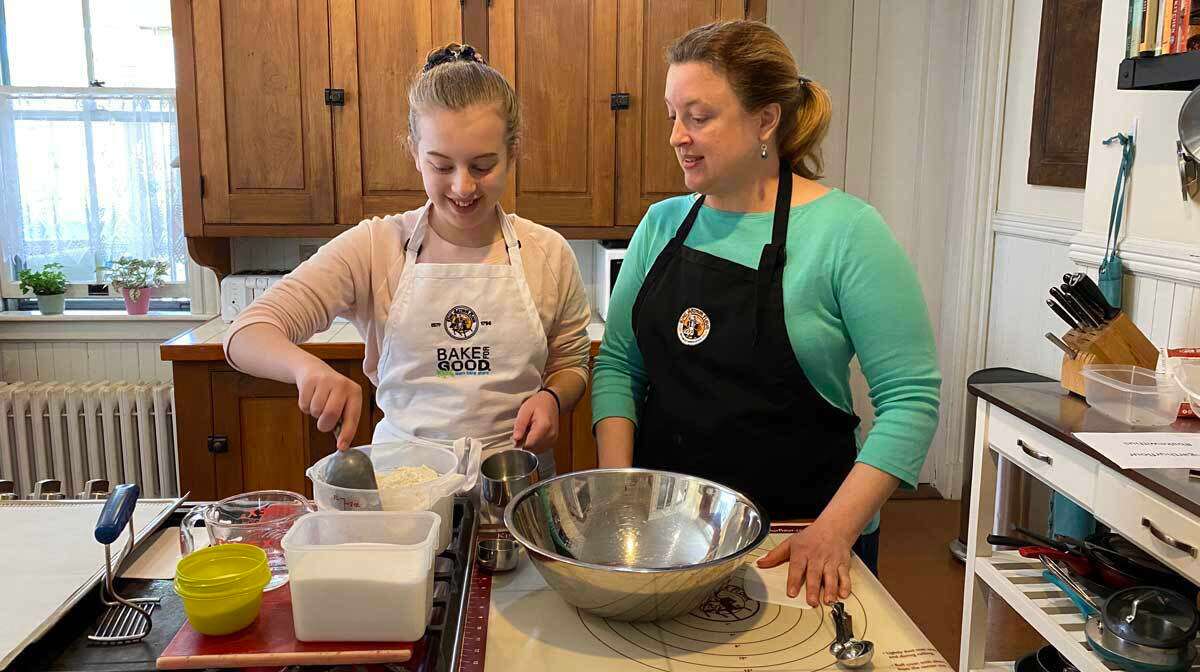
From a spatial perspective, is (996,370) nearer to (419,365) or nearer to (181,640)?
(419,365)

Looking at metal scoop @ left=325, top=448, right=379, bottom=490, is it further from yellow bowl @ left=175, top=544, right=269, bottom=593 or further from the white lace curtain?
the white lace curtain

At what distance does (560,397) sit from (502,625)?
57 cm

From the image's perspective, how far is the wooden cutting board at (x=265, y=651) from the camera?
0.85 meters

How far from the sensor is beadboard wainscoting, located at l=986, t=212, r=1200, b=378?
1992 millimetres

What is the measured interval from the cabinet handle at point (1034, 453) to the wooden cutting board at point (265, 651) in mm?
1388

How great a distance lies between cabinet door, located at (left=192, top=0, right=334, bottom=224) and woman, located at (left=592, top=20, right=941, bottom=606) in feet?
5.75

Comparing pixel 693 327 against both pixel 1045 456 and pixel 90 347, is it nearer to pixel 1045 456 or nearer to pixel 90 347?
pixel 1045 456

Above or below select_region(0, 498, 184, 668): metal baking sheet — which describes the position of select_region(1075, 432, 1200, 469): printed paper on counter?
above

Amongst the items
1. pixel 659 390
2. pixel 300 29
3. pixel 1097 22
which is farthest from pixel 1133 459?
pixel 300 29

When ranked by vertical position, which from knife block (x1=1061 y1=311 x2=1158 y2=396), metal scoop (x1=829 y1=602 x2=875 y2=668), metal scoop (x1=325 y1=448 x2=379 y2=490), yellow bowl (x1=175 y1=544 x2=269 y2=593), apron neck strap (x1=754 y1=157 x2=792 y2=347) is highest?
apron neck strap (x1=754 y1=157 x2=792 y2=347)

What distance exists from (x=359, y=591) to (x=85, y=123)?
3.13 metres

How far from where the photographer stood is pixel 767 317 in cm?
138

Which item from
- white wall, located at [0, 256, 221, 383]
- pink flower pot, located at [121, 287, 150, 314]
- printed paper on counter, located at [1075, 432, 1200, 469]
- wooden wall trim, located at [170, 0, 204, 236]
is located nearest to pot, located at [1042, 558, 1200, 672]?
printed paper on counter, located at [1075, 432, 1200, 469]

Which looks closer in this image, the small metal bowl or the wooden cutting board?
the wooden cutting board
